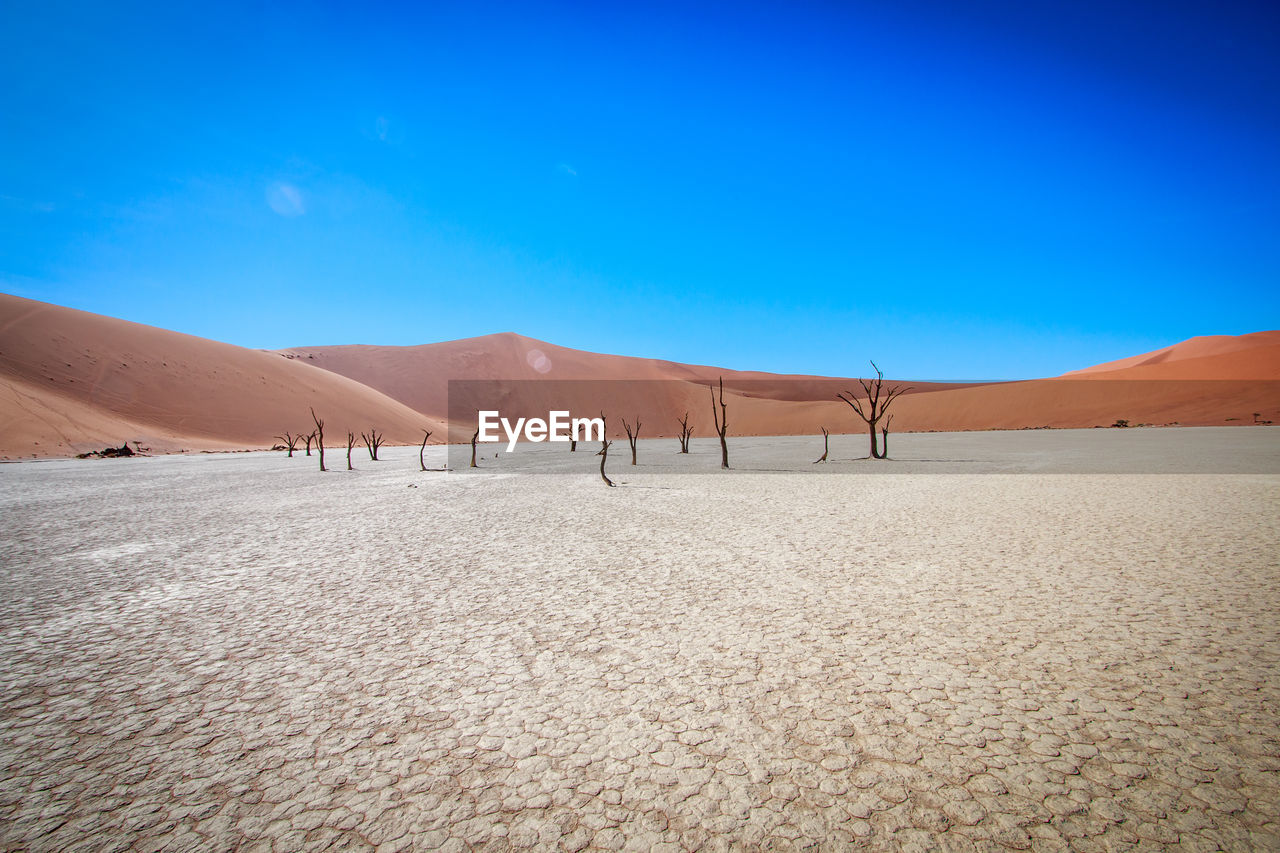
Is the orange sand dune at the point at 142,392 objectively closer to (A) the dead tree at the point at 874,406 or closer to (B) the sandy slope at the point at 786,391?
Result: (B) the sandy slope at the point at 786,391

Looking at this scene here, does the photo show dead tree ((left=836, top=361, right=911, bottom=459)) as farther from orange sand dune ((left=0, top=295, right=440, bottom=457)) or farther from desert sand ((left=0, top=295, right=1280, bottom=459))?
orange sand dune ((left=0, top=295, right=440, bottom=457))

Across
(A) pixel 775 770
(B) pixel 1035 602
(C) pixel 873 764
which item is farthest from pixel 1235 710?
(A) pixel 775 770

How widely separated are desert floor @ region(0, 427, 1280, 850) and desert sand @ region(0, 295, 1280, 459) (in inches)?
1614

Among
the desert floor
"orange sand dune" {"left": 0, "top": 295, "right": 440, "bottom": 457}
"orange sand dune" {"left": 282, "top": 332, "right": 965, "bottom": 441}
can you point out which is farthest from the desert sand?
the desert floor

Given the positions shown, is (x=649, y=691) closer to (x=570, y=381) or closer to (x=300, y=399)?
(x=300, y=399)

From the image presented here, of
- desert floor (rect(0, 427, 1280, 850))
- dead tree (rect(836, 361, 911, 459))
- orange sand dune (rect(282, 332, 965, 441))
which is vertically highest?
orange sand dune (rect(282, 332, 965, 441))

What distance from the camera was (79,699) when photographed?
3514mm

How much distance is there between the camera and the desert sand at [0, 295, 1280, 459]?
139ft

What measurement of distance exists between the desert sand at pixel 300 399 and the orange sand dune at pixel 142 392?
132mm

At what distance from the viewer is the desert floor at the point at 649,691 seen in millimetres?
2418

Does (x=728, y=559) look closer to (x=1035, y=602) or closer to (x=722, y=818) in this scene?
(x=1035, y=602)

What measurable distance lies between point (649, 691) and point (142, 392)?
202 ft

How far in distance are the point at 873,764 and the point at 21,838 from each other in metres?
3.69

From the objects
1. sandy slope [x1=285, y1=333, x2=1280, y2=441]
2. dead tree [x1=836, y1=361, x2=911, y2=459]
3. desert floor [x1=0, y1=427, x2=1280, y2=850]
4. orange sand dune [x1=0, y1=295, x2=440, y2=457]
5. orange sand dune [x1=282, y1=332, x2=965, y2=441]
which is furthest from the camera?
orange sand dune [x1=282, y1=332, x2=965, y2=441]
